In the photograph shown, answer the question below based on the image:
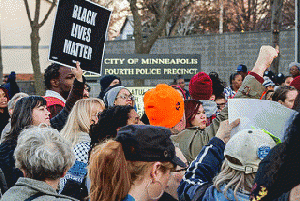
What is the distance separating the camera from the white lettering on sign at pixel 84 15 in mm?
6496

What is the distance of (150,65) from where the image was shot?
47.3 feet

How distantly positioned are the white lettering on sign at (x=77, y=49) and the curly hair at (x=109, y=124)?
7.80 ft

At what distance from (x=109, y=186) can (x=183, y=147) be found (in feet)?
5.23

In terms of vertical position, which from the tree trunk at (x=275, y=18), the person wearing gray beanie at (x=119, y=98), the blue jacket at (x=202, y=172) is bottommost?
the blue jacket at (x=202, y=172)

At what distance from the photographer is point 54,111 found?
6008 millimetres

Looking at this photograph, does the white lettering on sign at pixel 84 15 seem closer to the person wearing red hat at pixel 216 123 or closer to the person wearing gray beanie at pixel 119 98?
the person wearing gray beanie at pixel 119 98

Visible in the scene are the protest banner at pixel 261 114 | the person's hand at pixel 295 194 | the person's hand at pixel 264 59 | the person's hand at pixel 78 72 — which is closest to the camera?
the person's hand at pixel 295 194

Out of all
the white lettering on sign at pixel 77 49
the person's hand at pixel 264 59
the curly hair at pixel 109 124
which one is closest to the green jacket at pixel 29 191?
the curly hair at pixel 109 124

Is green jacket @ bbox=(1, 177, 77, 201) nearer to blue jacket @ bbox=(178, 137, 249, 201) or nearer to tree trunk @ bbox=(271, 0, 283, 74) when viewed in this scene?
blue jacket @ bbox=(178, 137, 249, 201)

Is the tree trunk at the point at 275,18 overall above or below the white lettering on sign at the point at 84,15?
above

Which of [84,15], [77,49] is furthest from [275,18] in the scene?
[77,49]

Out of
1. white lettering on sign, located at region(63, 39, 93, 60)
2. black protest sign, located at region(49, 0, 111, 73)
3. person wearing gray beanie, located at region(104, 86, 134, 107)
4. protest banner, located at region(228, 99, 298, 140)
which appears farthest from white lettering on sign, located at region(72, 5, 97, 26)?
protest banner, located at region(228, 99, 298, 140)

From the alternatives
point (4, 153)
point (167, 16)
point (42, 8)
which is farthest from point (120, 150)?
point (42, 8)

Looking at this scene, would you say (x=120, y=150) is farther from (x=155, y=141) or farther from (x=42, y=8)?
(x=42, y=8)
